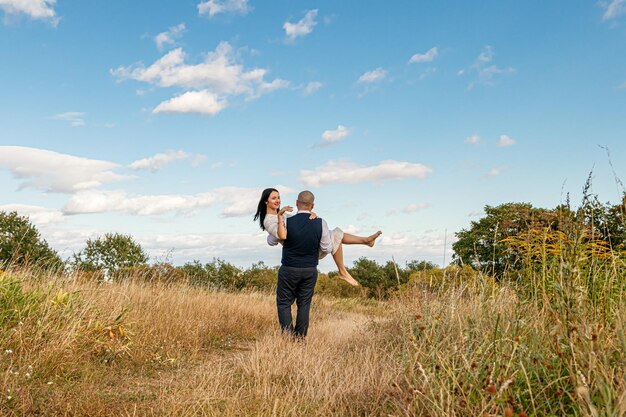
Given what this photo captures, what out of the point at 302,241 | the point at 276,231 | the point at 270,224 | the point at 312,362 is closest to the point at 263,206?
the point at 270,224

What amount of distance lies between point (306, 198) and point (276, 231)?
69cm

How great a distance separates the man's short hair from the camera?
761cm

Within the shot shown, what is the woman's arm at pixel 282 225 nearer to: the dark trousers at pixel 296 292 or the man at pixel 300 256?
the man at pixel 300 256

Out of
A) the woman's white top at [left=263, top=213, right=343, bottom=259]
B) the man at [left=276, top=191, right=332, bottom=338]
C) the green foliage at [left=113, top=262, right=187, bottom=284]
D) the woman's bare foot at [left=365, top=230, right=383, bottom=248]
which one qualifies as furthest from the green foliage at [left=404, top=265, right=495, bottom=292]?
the green foliage at [left=113, top=262, right=187, bottom=284]

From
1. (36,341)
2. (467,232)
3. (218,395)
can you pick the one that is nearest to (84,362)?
(36,341)

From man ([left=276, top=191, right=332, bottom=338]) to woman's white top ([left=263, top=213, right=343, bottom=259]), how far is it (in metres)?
0.16

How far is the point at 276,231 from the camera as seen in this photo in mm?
7789

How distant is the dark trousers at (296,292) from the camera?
7.75m

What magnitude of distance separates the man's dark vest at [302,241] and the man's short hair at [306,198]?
0.17 m

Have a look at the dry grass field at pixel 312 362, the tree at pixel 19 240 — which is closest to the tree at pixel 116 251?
the tree at pixel 19 240

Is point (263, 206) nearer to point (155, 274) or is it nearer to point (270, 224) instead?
point (270, 224)

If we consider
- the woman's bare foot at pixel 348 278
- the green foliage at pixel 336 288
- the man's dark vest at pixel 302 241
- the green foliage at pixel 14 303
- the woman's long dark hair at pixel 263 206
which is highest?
the woman's long dark hair at pixel 263 206

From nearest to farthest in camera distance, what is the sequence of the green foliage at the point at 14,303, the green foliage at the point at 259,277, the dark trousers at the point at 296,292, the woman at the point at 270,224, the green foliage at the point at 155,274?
the green foliage at the point at 14,303
the dark trousers at the point at 296,292
the woman at the point at 270,224
the green foliage at the point at 155,274
the green foliage at the point at 259,277

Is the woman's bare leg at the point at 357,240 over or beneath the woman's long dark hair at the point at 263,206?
beneath
